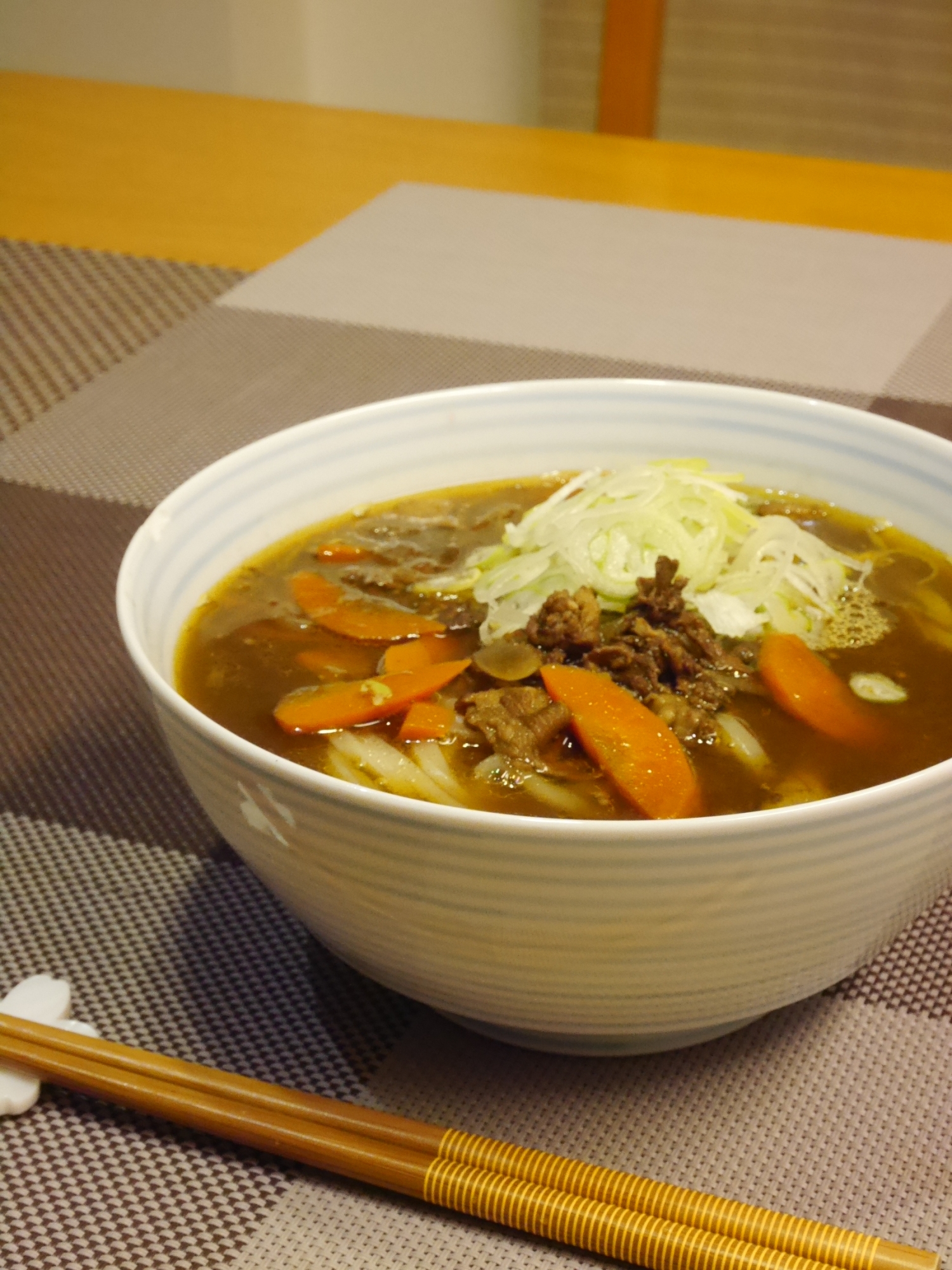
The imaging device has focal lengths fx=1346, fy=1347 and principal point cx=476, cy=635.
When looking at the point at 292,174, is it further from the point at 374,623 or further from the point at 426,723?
the point at 426,723

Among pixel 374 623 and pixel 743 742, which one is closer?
pixel 743 742

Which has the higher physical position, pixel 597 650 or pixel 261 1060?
pixel 597 650

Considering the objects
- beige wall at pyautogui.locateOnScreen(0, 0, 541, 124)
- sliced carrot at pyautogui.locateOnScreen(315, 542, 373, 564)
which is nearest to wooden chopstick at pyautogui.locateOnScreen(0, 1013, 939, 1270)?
sliced carrot at pyautogui.locateOnScreen(315, 542, 373, 564)

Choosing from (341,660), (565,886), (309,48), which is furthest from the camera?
(309,48)

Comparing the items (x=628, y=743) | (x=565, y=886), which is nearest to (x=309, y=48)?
(x=628, y=743)

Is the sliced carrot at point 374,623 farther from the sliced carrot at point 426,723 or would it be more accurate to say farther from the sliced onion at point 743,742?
the sliced onion at point 743,742

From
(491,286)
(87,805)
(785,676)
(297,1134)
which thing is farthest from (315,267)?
(297,1134)

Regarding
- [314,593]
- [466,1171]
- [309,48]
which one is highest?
[314,593]
